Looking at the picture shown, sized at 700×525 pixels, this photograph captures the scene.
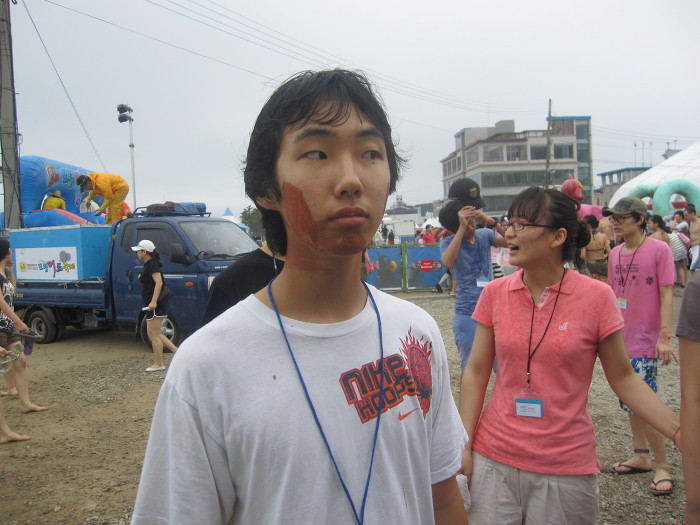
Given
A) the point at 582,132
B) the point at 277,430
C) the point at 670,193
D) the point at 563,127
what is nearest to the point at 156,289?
the point at 277,430

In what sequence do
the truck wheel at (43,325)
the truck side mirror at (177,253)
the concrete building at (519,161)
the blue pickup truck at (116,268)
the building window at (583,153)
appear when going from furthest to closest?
the building window at (583,153) → the concrete building at (519,161) → the truck wheel at (43,325) → the blue pickup truck at (116,268) → the truck side mirror at (177,253)

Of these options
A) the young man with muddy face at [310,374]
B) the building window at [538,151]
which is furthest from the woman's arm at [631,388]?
the building window at [538,151]

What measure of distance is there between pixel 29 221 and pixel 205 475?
1247 cm

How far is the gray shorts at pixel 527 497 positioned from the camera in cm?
194

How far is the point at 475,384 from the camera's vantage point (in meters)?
2.21

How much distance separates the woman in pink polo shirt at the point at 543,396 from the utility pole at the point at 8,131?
490 inches

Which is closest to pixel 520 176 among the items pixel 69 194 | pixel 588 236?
pixel 69 194


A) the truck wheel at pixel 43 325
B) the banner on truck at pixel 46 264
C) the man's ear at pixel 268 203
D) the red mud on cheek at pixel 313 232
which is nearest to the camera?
the red mud on cheek at pixel 313 232

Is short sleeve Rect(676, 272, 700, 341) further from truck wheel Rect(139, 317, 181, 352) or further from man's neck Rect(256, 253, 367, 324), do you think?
truck wheel Rect(139, 317, 181, 352)

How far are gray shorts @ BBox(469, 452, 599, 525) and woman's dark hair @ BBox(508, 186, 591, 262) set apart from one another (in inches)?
37.9

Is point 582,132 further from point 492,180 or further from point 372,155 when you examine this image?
point 372,155

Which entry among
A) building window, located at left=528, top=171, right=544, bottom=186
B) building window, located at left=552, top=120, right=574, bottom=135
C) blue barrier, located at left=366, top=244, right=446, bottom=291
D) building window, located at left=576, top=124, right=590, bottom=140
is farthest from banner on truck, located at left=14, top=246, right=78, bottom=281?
building window, located at left=576, top=124, right=590, bottom=140

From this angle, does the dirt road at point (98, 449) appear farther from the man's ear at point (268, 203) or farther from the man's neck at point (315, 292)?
the man's ear at point (268, 203)

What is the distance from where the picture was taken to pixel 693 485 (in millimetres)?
1497
